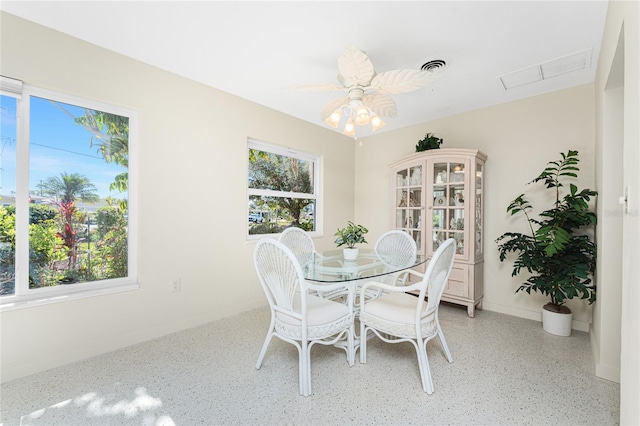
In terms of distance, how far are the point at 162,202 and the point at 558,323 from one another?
12.6 feet

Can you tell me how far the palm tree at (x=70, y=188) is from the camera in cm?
199

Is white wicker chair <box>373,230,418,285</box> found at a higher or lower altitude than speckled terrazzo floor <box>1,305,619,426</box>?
higher

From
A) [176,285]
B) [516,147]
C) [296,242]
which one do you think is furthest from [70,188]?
[516,147]

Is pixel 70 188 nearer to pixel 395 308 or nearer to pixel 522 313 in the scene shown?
pixel 395 308

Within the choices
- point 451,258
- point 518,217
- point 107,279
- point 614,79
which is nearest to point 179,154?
point 107,279

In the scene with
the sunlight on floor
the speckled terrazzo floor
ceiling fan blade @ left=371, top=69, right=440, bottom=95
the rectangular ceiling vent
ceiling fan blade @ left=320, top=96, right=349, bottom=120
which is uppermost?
the rectangular ceiling vent

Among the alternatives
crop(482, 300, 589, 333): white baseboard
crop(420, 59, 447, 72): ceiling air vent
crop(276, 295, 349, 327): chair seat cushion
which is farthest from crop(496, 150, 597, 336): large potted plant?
crop(276, 295, 349, 327): chair seat cushion

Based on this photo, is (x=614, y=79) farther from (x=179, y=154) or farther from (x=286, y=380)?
(x=179, y=154)

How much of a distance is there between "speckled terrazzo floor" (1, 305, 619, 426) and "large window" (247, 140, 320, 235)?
1.54 metres

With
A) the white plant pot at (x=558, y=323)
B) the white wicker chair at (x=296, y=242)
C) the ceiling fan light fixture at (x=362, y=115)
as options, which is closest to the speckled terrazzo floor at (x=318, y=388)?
the white plant pot at (x=558, y=323)

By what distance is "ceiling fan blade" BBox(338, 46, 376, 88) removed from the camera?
165 centimetres

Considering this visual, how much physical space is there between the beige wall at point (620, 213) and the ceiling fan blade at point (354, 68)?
1.17 m

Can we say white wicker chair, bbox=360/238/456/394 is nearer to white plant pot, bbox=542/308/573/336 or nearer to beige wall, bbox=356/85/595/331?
white plant pot, bbox=542/308/573/336

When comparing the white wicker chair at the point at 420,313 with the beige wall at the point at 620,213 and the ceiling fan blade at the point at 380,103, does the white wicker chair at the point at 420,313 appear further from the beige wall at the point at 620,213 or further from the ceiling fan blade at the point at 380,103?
the ceiling fan blade at the point at 380,103
